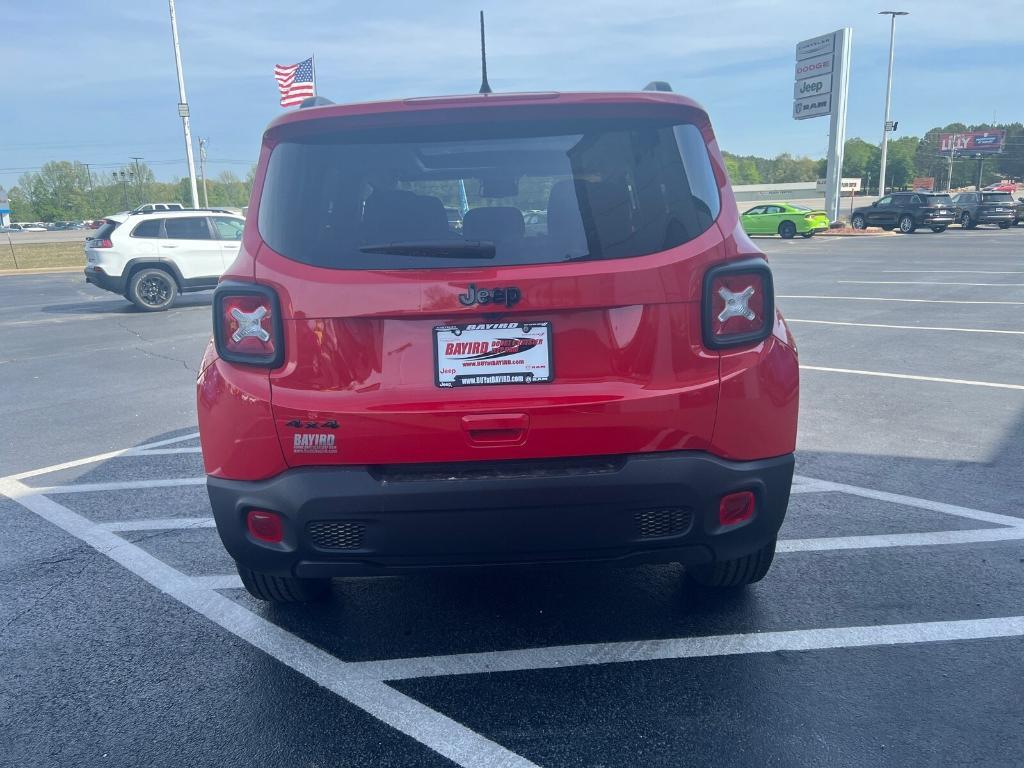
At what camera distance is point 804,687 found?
271 cm

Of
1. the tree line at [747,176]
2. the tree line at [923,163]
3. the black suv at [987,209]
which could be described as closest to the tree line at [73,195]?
the tree line at [747,176]

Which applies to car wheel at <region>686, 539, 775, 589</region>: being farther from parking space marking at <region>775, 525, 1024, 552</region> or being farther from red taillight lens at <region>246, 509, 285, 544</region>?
red taillight lens at <region>246, 509, 285, 544</region>

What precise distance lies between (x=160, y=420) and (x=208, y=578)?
3.35 meters

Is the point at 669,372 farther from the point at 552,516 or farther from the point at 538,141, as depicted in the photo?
the point at 538,141

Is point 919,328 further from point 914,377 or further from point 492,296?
point 492,296

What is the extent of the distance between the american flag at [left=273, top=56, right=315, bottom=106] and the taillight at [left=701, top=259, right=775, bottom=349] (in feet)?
82.0

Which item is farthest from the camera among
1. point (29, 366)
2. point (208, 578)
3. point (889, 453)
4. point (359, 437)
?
point (29, 366)

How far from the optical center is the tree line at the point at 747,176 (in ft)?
426

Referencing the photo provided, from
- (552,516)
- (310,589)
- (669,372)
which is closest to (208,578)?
(310,589)

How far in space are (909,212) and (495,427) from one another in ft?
122

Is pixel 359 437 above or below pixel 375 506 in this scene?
above

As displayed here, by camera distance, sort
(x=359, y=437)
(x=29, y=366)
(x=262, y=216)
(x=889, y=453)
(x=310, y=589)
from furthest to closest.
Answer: (x=29, y=366), (x=889, y=453), (x=310, y=589), (x=262, y=216), (x=359, y=437)

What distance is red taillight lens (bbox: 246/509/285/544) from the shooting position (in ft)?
8.70

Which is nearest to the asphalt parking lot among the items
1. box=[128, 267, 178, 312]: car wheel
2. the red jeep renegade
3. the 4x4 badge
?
the red jeep renegade
